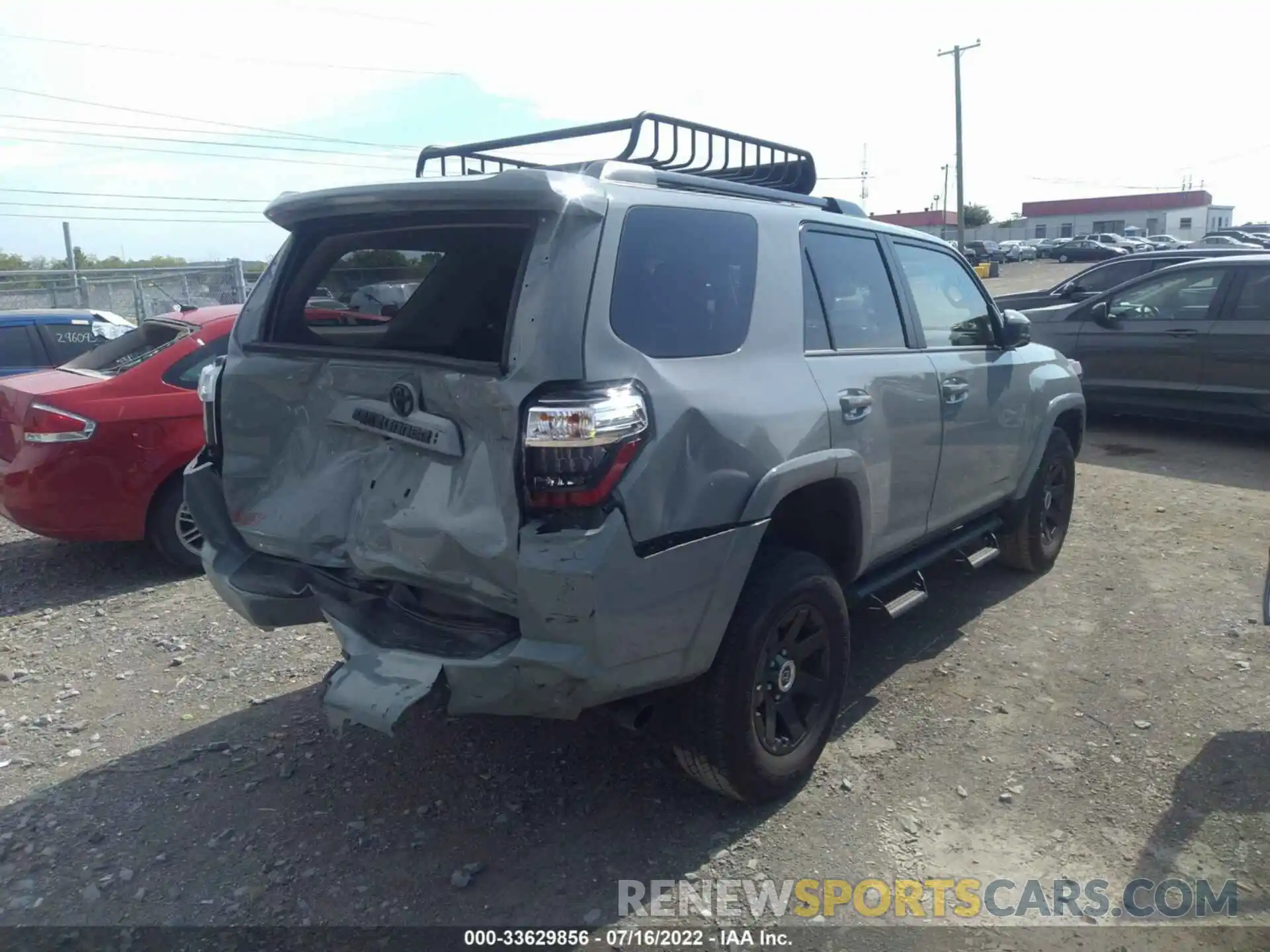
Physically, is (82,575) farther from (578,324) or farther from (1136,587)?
(1136,587)

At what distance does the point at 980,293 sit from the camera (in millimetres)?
5223

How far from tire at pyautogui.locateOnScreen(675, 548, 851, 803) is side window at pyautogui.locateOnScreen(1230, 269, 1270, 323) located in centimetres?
757

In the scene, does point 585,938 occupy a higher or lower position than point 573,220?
lower

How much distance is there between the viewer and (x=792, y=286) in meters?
3.60

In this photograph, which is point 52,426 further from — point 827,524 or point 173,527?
point 827,524

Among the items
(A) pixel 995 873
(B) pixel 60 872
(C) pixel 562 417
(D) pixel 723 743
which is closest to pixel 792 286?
(C) pixel 562 417

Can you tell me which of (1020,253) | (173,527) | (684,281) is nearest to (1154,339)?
(684,281)

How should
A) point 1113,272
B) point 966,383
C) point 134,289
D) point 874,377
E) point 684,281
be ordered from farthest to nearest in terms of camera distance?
point 134,289 < point 1113,272 < point 966,383 < point 874,377 < point 684,281

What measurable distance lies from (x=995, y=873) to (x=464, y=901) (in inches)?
64.7

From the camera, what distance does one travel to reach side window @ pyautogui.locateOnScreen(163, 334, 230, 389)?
233 inches

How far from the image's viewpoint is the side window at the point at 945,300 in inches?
181

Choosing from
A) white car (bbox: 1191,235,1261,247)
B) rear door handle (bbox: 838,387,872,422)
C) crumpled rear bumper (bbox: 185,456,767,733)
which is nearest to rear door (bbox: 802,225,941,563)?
rear door handle (bbox: 838,387,872,422)

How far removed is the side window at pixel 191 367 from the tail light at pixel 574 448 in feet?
12.5

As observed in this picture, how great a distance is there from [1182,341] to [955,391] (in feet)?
21.0
